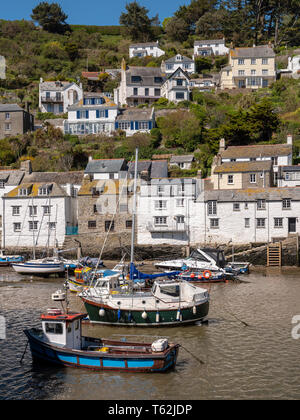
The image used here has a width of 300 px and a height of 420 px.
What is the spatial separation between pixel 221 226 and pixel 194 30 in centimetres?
10615

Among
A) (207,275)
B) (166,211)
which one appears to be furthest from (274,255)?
(166,211)

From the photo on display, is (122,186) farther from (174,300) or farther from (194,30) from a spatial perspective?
(194,30)

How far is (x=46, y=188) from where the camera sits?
55.2 m

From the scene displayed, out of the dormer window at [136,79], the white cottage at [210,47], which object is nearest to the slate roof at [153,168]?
the dormer window at [136,79]

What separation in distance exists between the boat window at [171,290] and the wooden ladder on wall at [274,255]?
23.9 metres

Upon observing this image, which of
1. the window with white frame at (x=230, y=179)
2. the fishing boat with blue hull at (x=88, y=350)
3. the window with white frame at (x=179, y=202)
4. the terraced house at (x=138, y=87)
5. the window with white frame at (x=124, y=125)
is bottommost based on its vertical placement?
the fishing boat with blue hull at (x=88, y=350)

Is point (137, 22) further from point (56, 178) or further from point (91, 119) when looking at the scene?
point (56, 178)

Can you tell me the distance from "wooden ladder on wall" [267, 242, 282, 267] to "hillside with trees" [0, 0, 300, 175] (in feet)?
66.3

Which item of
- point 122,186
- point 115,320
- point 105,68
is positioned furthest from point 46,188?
point 105,68

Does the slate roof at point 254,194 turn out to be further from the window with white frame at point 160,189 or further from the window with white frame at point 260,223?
the window with white frame at point 160,189

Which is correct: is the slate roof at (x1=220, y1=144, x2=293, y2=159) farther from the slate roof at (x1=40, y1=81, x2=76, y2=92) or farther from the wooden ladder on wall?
the slate roof at (x1=40, y1=81, x2=76, y2=92)

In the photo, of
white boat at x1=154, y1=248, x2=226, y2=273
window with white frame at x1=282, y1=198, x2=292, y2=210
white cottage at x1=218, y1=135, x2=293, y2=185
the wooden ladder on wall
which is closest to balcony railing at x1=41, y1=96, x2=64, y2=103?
white cottage at x1=218, y1=135, x2=293, y2=185

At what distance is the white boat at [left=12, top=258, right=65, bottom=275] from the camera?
44781 millimetres

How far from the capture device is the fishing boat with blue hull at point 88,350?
18984mm
